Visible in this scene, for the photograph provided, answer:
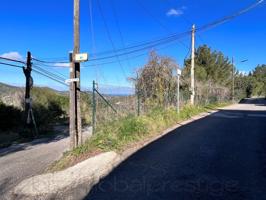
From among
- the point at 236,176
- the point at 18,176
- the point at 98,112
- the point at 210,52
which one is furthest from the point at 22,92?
the point at 210,52

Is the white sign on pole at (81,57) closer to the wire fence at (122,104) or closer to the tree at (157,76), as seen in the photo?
the wire fence at (122,104)

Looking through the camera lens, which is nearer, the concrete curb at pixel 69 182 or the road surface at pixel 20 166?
the concrete curb at pixel 69 182

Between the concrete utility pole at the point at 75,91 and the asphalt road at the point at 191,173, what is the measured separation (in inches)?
72.4

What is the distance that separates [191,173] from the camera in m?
6.53

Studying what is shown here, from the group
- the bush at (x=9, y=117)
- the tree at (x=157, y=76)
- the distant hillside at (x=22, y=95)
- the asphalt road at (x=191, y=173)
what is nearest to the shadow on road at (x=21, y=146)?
the bush at (x=9, y=117)

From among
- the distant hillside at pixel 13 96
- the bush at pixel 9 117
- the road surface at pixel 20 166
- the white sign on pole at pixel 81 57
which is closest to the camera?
the road surface at pixel 20 166

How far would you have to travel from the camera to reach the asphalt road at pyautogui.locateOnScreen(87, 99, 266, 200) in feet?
18.0

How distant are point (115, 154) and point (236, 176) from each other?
10.1 feet

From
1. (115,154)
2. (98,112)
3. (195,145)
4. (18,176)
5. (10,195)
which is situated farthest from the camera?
(98,112)

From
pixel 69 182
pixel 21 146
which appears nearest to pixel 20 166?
pixel 69 182

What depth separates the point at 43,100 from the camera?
2570 centimetres

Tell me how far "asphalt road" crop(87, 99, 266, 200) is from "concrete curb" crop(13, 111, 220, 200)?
224mm

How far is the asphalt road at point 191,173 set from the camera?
5.47 meters

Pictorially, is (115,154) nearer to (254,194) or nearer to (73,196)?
(73,196)
